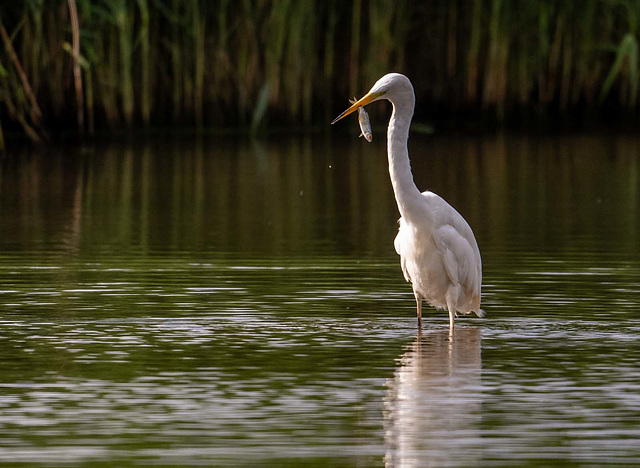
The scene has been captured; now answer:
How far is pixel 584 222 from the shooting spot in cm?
1335

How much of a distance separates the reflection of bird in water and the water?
0.05ft

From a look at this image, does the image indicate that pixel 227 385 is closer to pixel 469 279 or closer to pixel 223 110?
pixel 469 279

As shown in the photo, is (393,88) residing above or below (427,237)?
above

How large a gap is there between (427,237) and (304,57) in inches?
604

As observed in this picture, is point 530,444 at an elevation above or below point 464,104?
below

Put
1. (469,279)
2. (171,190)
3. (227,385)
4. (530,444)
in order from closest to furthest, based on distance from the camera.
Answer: (530,444)
(227,385)
(469,279)
(171,190)

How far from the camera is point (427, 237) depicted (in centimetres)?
816

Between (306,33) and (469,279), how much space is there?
15.2 meters

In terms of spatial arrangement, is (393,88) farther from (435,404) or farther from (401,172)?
(435,404)

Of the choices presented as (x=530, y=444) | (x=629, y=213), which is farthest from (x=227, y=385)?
(x=629, y=213)

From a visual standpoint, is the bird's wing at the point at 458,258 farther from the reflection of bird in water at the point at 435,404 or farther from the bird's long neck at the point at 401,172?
the reflection of bird in water at the point at 435,404

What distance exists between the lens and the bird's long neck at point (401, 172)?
26.5 feet

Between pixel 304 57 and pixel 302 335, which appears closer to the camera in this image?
pixel 302 335

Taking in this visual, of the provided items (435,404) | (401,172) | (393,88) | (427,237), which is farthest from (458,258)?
(435,404)
